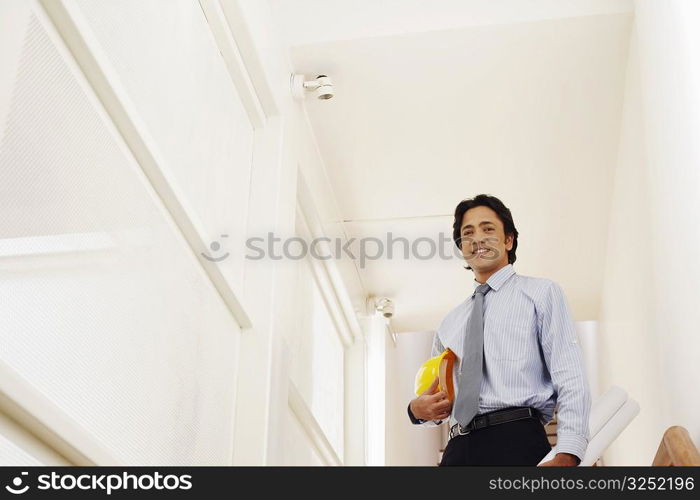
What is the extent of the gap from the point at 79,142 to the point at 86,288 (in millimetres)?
236

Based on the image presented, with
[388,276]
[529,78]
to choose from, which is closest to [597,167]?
[529,78]

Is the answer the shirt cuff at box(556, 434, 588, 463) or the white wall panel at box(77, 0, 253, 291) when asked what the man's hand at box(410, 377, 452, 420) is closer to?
the shirt cuff at box(556, 434, 588, 463)

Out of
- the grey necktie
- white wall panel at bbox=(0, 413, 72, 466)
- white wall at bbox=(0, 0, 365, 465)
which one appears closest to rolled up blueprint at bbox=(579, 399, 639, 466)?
the grey necktie

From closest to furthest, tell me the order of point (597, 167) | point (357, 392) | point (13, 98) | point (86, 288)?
point (13, 98)
point (86, 288)
point (597, 167)
point (357, 392)

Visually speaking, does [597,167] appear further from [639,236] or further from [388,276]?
[388,276]

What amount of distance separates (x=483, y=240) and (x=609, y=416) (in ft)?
1.80

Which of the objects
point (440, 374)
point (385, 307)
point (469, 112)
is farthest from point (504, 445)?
point (385, 307)

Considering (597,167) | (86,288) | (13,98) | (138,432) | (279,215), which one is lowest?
(138,432)

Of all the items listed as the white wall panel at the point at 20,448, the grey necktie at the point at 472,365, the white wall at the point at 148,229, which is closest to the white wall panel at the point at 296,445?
the white wall at the point at 148,229

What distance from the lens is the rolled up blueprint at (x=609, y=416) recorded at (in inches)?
71.2

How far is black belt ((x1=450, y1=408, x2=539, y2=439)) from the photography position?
1820 mm

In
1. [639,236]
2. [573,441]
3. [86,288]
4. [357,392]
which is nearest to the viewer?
[86,288]

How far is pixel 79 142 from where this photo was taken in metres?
1.31

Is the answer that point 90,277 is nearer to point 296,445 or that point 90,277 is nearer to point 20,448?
point 20,448
